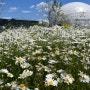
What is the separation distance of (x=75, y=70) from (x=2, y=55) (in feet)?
4.74

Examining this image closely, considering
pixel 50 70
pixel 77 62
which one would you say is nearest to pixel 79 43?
pixel 77 62

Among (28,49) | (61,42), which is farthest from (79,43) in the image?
(28,49)

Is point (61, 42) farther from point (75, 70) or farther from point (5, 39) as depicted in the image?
point (75, 70)

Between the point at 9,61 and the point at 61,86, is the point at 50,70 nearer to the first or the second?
the point at 61,86

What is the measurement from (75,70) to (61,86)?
876 mm

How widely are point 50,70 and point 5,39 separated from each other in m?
3.38

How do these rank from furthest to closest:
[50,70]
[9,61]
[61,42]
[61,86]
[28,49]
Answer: [61,42]
[28,49]
[9,61]
[50,70]
[61,86]

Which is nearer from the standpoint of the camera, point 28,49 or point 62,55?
point 62,55

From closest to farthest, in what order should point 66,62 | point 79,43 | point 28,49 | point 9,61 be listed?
1. point 66,62
2. point 9,61
3. point 28,49
4. point 79,43

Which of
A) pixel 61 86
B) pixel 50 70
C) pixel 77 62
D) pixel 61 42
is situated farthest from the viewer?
pixel 61 42

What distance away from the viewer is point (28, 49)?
222 inches

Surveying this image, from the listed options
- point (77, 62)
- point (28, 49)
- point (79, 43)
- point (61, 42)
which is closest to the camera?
point (77, 62)

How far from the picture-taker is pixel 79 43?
6406mm

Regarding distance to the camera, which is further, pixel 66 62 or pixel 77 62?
pixel 77 62
